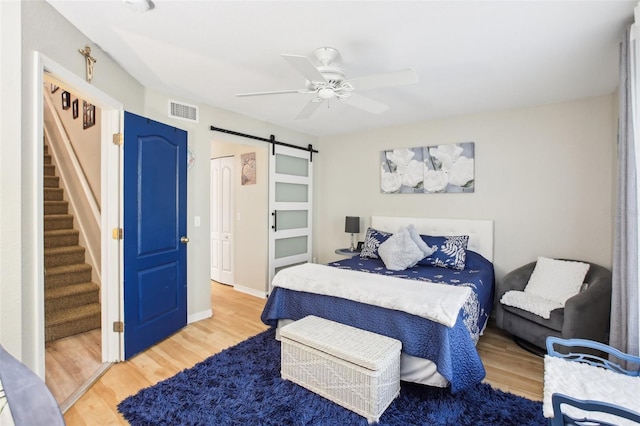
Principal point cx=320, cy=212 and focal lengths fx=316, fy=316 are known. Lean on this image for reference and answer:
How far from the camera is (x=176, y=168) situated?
126 inches

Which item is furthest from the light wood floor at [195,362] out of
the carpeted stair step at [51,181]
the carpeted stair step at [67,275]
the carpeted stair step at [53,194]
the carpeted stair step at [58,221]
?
the carpeted stair step at [51,181]

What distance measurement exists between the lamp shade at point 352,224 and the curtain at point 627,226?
2958 mm

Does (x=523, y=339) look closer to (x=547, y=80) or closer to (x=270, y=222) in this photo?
(x=547, y=80)

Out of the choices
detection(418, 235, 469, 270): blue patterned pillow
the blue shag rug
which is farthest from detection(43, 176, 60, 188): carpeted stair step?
detection(418, 235, 469, 270): blue patterned pillow

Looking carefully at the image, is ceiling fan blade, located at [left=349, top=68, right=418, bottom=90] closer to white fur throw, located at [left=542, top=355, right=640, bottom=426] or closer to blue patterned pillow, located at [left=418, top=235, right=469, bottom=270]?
white fur throw, located at [left=542, top=355, right=640, bottom=426]

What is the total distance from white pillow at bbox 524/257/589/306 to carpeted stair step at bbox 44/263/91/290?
478cm

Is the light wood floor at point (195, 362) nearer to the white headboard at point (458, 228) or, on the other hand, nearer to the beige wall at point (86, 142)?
the white headboard at point (458, 228)

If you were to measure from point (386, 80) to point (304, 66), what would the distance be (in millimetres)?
561

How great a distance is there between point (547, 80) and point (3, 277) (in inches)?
161

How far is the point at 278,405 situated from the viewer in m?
2.11

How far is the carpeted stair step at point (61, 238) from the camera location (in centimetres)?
364

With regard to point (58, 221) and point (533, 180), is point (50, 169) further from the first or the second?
point (533, 180)

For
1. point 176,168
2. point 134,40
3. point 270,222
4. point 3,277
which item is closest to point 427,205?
point 270,222

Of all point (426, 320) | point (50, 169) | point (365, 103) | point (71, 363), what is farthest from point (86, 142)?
point (426, 320)
